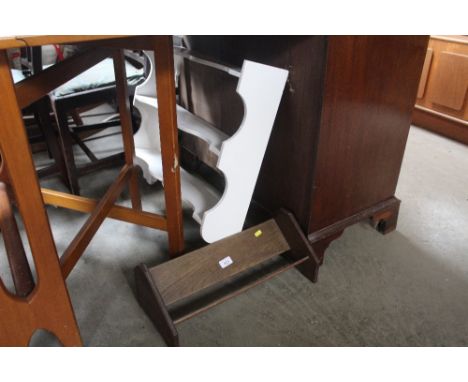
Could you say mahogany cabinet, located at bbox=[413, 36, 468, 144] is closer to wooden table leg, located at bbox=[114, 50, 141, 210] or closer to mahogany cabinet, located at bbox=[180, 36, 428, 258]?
mahogany cabinet, located at bbox=[180, 36, 428, 258]

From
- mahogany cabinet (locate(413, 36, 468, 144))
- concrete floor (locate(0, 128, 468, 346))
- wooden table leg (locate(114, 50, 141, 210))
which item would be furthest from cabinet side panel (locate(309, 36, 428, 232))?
mahogany cabinet (locate(413, 36, 468, 144))

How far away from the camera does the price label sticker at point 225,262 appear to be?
132 centimetres

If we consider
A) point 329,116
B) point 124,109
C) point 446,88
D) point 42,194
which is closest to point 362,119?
point 329,116

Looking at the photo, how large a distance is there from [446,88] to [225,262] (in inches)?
81.9

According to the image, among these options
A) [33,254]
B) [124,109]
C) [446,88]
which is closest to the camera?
[33,254]

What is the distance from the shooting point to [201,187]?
1.49 m

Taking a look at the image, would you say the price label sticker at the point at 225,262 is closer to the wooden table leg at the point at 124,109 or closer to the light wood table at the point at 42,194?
the light wood table at the point at 42,194

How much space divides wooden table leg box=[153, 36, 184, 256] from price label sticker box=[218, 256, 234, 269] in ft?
0.51

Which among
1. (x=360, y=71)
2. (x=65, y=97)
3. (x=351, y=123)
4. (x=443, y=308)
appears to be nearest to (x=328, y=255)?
(x=443, y=308)

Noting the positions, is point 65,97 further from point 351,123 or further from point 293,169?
point 351,123

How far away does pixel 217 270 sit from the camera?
4.30 feet

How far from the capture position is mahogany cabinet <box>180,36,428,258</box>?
1.18 metres

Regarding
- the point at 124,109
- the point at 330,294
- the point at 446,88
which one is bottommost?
the point at 330,294

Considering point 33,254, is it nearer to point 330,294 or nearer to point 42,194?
point 42,194
